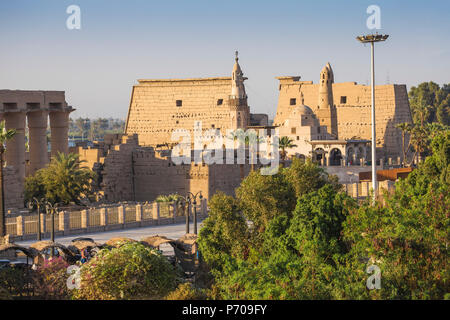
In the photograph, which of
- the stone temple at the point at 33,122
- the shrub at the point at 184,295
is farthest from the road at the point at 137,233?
the shrub at the point at 184,295

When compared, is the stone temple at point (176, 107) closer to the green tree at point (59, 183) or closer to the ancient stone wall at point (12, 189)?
the green tree at point (59, 183)

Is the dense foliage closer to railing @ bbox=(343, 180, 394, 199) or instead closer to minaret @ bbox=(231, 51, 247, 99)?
railing @ bbox=(343, 180, 394, 199)

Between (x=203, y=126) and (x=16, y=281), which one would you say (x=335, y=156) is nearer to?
(x=203, y=126)

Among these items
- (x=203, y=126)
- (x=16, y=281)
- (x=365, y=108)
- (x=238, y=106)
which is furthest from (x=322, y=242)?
(x=365, y=108)

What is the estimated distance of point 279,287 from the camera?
56.3 feet

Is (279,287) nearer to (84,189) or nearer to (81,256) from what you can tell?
(81,256)

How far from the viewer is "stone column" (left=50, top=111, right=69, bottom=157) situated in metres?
49.9

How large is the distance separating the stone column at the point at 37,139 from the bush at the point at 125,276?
29910mm

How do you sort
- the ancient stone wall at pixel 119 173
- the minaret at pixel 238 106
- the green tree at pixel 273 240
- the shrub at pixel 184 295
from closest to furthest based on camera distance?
the shrub at pixel 184 295 < the green tree at pixel 273 240 < the ancient stone wall at pixel 119 173 < the minaret at pixel 238 106

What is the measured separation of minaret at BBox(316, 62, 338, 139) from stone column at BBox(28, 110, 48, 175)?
1231 inches

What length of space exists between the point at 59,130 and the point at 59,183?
7.75 meters

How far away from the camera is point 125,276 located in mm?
18719

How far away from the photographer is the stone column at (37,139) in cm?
4812
